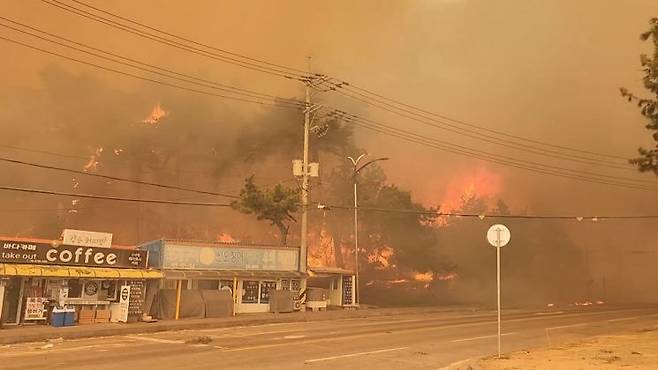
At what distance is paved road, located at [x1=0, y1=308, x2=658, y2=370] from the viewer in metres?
12.5

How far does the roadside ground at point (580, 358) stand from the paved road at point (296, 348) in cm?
111

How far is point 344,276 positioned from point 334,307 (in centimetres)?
233

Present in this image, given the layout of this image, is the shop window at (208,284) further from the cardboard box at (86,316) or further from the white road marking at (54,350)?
the white road marking at (54,350)

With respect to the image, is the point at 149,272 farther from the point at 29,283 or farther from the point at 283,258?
the point at 283,258

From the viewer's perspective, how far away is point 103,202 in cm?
8519

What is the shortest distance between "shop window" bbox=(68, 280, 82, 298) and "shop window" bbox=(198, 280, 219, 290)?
6.86 m

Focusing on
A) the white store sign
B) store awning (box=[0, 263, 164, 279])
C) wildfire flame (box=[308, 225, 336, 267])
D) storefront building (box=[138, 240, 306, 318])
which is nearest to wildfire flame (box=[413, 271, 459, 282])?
wildfire flame (box=[308, 225, 336, 267])

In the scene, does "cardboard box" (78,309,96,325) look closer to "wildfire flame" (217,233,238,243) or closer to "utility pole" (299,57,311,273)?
"utility pole" (299,57,311,273)

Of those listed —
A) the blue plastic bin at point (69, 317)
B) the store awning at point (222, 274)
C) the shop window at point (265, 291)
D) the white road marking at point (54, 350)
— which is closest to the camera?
the white road marking at point (54, 350)

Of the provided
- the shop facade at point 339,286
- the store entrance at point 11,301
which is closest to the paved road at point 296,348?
the store entrance at point 11,301

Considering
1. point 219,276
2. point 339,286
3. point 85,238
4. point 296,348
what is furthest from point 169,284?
point 296,348

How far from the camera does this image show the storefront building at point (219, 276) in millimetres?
28359

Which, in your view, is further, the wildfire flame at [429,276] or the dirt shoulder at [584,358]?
the wildfire flame at [429,276]

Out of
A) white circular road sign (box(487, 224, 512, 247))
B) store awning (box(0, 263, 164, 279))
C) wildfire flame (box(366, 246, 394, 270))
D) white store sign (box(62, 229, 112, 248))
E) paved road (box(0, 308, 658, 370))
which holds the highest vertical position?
wildfire flame (box(366, 246, 394, 270))
